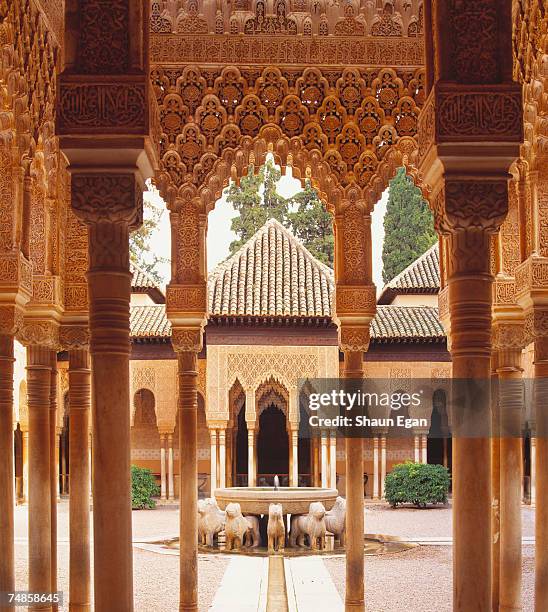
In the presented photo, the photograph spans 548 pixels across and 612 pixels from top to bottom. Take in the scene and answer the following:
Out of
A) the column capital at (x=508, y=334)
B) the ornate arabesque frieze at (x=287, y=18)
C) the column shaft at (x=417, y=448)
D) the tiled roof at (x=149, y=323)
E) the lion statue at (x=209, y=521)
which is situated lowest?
the lion statue at (x=209, y=521)

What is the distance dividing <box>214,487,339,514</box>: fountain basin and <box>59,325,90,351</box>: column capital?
898 centimetres

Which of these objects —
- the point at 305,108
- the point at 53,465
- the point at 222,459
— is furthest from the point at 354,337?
the point at 222,459

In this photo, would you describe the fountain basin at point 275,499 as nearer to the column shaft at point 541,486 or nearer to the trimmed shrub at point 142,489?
the trimmed shrub at point 142,489

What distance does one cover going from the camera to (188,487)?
10047 mm

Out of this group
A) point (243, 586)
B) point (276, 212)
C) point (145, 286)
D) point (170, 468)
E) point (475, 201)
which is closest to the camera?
point (475, 201)

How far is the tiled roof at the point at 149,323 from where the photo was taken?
1181 inches

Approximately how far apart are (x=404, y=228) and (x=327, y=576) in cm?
3061

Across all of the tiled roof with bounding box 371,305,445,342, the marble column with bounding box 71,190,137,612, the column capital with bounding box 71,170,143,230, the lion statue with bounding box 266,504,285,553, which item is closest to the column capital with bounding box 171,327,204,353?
the marble column with bounding box 71,190,137,612

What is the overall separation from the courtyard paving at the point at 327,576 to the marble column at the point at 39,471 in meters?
2.68

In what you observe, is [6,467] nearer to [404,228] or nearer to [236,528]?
[236,528]

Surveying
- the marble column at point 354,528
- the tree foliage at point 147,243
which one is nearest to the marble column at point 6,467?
the marble column at point 354,528

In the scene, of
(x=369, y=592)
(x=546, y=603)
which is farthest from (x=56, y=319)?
(x=369, y=592)

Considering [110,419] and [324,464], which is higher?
[110,419]

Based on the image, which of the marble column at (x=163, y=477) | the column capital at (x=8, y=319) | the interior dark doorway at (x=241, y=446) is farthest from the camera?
the interior dark doorway at (x=241, y=446)
